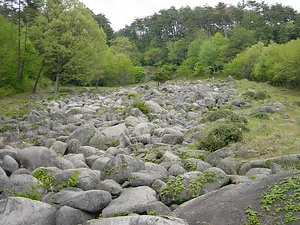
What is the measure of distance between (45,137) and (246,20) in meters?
77.1

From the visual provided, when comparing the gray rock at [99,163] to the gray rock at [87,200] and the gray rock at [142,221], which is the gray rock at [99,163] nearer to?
the gray rock at [87,200]

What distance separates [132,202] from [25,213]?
7.07 ft

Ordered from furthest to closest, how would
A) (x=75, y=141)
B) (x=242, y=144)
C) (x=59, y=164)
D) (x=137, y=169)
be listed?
(x=75, y=141)
(x=242, y=144)
(x=59, y=164)
(x=137, y=169)

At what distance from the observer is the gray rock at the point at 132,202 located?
707cm

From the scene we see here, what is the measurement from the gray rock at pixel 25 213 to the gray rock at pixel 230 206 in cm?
255

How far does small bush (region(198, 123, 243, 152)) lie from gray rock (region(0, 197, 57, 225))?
315 inches

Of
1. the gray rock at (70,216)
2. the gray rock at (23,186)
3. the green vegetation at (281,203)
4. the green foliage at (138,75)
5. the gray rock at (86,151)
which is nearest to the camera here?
the green vegetation at (281,203)

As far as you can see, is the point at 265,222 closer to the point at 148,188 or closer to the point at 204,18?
the point at 148,188

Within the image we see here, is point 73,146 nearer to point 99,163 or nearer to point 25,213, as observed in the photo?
point 99,163

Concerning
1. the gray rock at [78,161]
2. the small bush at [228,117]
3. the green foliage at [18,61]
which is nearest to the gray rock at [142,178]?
the gray rock at [78,161]

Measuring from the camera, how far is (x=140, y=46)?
10744 centimetres

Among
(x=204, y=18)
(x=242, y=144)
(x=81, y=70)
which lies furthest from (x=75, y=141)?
(x=204, y=18)

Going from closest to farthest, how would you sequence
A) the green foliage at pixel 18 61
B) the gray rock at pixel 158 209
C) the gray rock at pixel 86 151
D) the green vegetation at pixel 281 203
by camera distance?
the green vegetation at pixel 281 203 < the gray rock at pixel 158 209 < the gray rock at pixel 86 151 < the green foliage at pixel 18 61

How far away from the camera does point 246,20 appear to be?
84.6m
